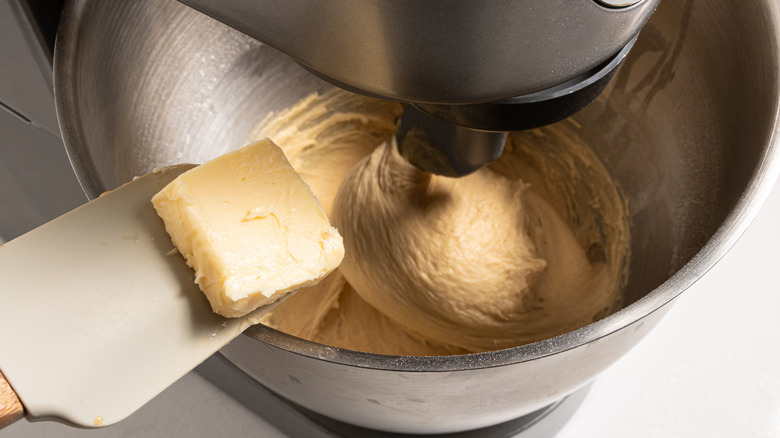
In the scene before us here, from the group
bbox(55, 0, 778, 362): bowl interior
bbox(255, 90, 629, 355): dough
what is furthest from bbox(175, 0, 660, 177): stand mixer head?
bbox(255, 90, 629, 355): dough

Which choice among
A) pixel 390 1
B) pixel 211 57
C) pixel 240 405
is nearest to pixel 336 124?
pixel 211 57

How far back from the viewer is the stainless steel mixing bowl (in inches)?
20.7

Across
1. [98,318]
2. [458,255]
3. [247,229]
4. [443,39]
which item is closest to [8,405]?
[98,318]

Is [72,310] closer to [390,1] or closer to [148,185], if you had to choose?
[148,185]

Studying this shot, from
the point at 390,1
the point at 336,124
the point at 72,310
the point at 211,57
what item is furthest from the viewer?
the point at 336,124

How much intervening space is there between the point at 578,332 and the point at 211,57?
61 centimetres

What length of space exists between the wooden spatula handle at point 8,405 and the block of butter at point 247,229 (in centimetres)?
14

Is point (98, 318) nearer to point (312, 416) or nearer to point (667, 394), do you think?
point (312, 416)

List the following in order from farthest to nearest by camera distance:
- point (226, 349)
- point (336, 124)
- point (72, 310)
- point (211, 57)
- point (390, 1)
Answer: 1. point (336, 124)
2. point (211, 57)
3. point (226, 349)
4. point (72, 310)
5. point (390, 1)

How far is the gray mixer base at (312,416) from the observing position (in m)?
0.82

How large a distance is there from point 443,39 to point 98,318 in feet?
1.05

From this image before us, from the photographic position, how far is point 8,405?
1.47 ft

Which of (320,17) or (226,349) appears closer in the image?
(320,17)

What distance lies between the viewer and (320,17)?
0.40m
